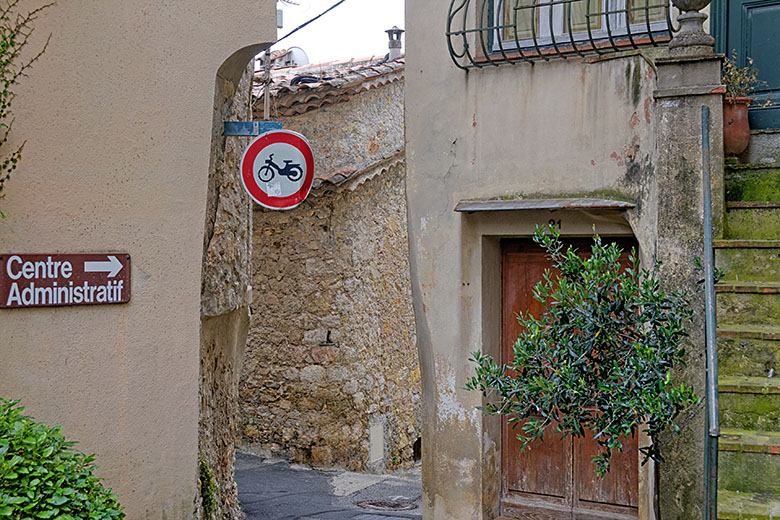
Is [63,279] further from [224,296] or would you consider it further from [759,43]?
[759,43]

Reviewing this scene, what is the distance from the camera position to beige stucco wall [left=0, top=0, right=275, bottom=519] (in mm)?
4512

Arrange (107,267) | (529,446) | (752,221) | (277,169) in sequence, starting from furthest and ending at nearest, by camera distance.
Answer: (529,446) < (277,169) < (752,221) < (107,267)

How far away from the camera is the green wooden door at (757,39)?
596 centimetres

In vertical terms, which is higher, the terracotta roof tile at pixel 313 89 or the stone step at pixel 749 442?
the terracotta roof tile at pixel 313 89

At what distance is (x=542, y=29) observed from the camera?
21.3 ft

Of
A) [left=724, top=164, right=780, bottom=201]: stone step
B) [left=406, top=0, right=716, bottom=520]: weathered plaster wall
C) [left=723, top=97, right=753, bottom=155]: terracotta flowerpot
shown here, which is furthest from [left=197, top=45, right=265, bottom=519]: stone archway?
[left=724, top=164, right=780, bottom=201]: stone step

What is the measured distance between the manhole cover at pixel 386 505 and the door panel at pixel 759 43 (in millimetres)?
4811

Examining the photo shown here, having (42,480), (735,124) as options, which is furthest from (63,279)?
(735,124)

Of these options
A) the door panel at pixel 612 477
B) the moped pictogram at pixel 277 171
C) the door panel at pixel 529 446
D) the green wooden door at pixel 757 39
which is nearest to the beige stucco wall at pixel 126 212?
the moped pictogram at pixel 277 171

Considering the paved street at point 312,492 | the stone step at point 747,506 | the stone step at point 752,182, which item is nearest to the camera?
the stone step at point 747,506

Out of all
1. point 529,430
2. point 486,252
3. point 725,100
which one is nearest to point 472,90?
point 486,252

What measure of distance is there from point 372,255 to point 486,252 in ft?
14.0

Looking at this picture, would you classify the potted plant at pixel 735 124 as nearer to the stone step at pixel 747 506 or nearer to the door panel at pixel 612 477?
the door panel at pixel 612 477

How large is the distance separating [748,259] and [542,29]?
8.67 ft
